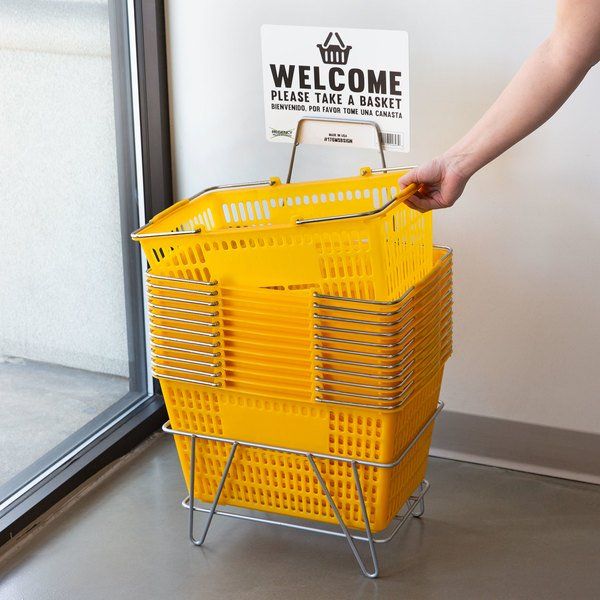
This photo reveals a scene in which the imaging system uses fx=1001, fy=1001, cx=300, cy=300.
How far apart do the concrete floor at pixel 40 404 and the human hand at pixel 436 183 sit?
2.81 feet

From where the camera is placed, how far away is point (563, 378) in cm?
205

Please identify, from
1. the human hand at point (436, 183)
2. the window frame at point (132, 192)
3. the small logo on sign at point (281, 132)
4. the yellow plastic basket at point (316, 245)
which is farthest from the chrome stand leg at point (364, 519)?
the small logo on sign at point (281, 132)

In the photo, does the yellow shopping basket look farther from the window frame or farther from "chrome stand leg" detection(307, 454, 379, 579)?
the window frame

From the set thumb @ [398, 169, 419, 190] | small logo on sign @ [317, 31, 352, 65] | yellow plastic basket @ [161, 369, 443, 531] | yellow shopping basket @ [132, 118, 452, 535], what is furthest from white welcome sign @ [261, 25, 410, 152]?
yellow plastic basket @ [161, 369, 443, 531]

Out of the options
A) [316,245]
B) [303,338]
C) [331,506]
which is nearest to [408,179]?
[316,245]

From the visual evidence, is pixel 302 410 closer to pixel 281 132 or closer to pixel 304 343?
pixel 304 343

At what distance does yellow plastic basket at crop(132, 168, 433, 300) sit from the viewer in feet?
5.16

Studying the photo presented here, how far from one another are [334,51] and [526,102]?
599mm

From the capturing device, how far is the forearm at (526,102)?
1433 millimetres

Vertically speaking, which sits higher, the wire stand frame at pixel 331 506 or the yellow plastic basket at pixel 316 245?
the yellow plastic basket at pixel 316 245

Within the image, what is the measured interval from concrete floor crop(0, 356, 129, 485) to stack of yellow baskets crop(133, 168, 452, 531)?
15.0 inches

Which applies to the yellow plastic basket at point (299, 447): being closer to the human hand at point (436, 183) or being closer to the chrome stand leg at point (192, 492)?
the chrome stand leg at point (192, 492)

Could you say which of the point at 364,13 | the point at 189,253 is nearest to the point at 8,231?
the point at 189,253

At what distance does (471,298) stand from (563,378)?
0.81 ft
